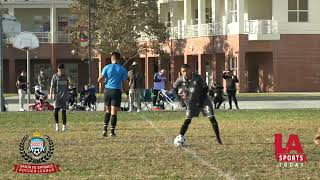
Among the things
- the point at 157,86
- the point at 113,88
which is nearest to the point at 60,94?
the point at 113,88

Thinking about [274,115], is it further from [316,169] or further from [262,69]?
[262,69]

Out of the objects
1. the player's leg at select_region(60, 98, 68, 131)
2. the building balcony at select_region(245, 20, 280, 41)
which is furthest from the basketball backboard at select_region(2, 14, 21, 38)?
the building balcony at select_region(245, 20, 280, 41)

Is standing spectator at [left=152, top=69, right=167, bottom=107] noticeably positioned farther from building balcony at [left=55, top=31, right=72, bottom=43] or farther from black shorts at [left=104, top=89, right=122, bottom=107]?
building balcony at [left=55, top=31, right=72, bottom=43]

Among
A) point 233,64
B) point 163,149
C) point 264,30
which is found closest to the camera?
point 163,149

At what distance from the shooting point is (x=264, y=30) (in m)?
52.4

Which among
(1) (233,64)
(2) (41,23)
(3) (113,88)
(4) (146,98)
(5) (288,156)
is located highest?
(2) (41,23)

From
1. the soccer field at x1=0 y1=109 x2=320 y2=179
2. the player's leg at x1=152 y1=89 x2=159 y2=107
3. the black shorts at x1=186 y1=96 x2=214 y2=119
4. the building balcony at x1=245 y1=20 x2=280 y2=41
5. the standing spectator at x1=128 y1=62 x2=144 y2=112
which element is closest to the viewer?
the soccer field at x1=0 y1=109 x2=320 y2=179

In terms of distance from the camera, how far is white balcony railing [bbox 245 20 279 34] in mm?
52469

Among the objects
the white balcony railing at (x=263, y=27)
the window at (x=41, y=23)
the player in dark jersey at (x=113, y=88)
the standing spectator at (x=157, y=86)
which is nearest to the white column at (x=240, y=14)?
the white balcony railing at (x=263, y=27)

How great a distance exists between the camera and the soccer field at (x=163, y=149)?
1145 cm

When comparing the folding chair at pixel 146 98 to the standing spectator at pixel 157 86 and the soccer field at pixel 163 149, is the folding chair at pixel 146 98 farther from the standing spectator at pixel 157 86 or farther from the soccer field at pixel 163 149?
the soccer field at pixel 163 149

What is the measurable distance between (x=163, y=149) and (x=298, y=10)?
1589 inches

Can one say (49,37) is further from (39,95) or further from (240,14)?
(39,95)

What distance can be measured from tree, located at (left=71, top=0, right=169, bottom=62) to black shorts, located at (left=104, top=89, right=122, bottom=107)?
106ft
